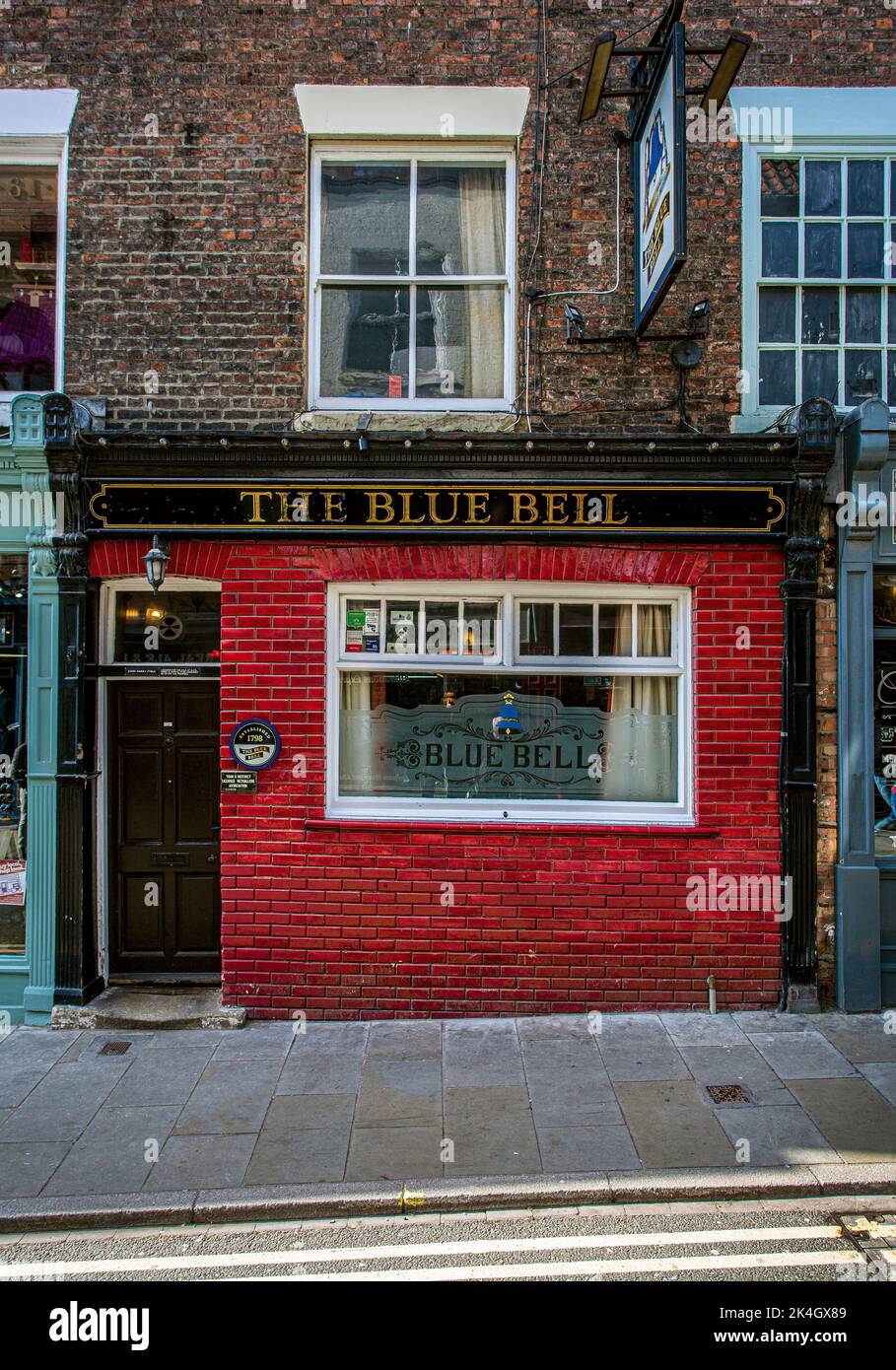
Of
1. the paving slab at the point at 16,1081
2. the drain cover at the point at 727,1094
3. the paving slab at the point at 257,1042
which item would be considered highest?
the drain cover at the point at 727,1094

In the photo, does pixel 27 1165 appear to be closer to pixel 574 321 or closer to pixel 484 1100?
pixel 484 1100

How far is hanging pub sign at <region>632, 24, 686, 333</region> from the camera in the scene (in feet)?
17.4

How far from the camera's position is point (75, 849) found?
6.66 metres

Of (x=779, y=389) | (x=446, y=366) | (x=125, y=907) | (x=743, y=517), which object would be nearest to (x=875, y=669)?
(x=743, y=517)

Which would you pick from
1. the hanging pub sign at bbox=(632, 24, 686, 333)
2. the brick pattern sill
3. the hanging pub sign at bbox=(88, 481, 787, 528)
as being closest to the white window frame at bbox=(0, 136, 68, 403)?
the hanging pub sign at bbox=(88, 481, 787, 528)

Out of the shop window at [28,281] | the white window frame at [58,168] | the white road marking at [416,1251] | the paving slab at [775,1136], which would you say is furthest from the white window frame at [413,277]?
the white road marking at [416,1251]

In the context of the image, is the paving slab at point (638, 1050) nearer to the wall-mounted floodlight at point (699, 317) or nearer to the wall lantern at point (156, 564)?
the wall lantern at point (156, 564)

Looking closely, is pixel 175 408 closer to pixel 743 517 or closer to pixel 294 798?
pixel 294 798

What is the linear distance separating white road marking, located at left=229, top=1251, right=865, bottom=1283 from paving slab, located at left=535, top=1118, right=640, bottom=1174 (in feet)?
2.03

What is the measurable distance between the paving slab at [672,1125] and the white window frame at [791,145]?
4.88 m

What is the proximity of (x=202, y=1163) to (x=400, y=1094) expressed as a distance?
1274mm

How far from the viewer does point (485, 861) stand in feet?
21.6

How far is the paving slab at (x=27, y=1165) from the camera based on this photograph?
4.48 metres

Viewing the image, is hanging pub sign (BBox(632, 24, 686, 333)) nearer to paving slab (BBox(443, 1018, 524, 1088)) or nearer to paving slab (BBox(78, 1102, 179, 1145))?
paving slab (BBox(443, 1018, 524, 1088))
